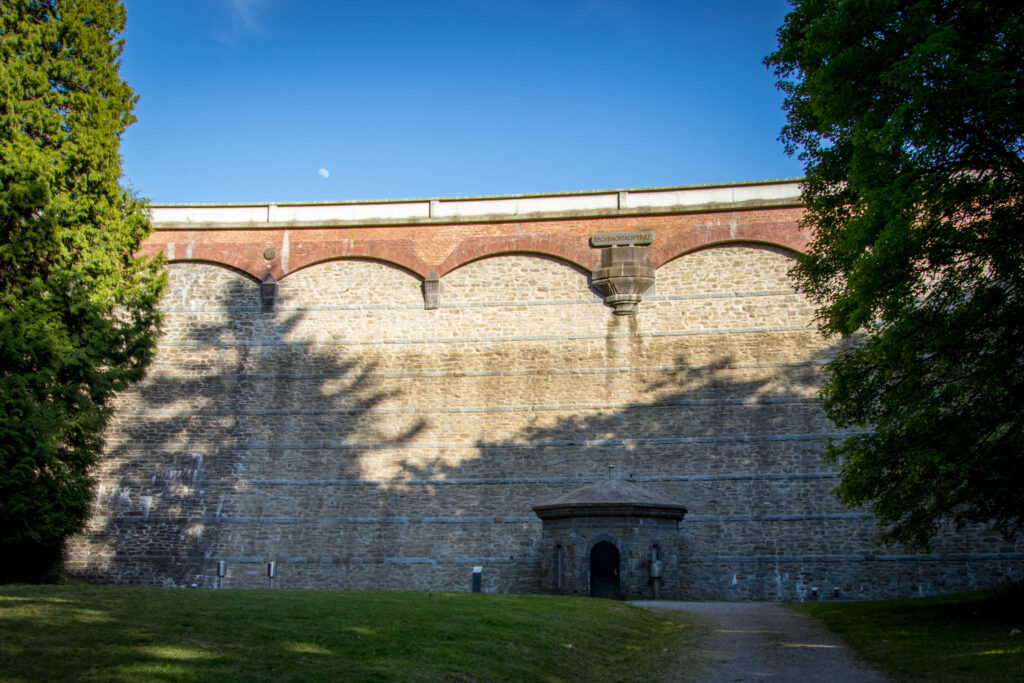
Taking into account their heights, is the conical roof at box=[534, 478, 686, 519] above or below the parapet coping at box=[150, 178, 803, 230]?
below

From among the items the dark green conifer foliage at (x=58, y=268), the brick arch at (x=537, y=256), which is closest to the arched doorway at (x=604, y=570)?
the brick arch at (x=537, y=256)

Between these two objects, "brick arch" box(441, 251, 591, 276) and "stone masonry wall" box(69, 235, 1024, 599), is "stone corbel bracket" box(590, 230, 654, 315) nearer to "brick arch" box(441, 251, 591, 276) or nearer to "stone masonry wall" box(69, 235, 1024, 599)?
"stone masonry wall" box(69, 235, 1024, 599)

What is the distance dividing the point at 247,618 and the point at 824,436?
14.7 metres

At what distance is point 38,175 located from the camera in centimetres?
1531

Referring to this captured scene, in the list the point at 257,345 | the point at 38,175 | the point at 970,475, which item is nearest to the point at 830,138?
the point at 970,475

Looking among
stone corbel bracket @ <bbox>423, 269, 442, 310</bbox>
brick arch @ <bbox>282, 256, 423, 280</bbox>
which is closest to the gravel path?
stone corbel bracket @ <bbox>423, 269, 442, 310</bbox>

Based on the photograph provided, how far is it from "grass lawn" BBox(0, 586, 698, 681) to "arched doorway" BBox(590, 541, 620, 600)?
5.48m

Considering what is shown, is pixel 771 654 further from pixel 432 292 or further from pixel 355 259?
pixel 355 259

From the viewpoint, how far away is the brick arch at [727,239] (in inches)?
850

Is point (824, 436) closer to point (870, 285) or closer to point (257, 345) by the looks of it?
point (870, 285)

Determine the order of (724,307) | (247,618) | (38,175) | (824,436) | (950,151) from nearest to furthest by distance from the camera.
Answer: (247,618), (950,151), (38,175), (824,436), (724,307)

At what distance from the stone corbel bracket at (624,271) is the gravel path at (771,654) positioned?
909cm

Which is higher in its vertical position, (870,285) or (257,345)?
(257,345)

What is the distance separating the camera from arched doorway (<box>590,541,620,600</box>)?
17688 millimetres
